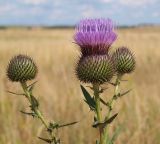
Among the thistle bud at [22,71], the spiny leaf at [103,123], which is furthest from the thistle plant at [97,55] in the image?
the thistle bud at [22,71]

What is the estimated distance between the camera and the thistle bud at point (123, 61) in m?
2.44

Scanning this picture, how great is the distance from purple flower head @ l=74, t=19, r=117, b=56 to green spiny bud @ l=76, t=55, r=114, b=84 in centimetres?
7

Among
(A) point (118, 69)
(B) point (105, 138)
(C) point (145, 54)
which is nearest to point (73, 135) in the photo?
(A) point (118, 69)

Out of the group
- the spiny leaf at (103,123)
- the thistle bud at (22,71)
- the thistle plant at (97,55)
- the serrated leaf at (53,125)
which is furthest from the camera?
the thistle bud at (22,71)

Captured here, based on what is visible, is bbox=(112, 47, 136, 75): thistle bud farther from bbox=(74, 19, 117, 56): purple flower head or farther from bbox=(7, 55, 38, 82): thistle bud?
bbox=(7, 55, 38, 82): thistle bud

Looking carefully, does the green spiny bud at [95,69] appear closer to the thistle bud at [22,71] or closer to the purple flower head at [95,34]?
the purple flower head at [95,34]

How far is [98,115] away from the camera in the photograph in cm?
191

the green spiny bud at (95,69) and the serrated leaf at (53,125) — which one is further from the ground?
the green spiny bud at (95,69)

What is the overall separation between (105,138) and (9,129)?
2560 mm

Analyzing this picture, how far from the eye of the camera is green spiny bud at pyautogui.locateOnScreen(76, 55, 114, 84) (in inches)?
85.6

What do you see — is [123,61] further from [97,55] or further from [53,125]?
[53,125]

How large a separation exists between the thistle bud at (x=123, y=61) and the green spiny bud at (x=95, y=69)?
121 mm

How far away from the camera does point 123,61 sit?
2.41 meters

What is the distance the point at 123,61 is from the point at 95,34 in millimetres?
312
